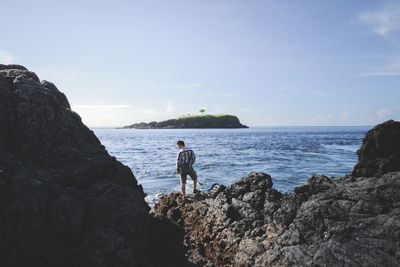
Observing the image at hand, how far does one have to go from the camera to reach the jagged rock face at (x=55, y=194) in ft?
15.7

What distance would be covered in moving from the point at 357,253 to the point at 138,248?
15.7ft

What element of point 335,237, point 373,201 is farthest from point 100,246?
point 373,201

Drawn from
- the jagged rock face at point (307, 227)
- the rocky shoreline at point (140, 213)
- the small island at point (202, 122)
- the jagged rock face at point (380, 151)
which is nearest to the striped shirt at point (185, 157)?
the rocky shoreline at point (140, 213)

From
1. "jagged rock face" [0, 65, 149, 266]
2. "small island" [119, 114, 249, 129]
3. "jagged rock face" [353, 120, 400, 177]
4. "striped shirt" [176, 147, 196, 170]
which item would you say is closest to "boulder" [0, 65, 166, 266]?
"jagged rock face" [0, 65, 149, 266]

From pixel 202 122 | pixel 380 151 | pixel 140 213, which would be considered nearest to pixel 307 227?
pixel 380 151

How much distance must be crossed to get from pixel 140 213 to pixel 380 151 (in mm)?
7356

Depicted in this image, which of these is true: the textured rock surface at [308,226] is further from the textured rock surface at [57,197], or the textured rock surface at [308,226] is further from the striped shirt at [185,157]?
the striped shirt at [185,157]

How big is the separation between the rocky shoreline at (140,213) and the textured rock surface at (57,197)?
0.02 meters

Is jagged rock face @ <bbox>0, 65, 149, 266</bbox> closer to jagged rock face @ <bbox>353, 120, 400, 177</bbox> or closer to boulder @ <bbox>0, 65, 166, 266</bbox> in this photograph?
boulder @ <bbox>0, 65, 166, 266</bbox>

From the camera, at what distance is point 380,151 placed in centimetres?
727

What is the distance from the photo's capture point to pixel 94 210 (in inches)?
243

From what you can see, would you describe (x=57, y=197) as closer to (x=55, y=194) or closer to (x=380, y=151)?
(x=55, y=194)

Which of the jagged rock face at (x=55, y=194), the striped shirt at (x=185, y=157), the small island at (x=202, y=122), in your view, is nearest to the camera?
the jagged rock face at (x=55, y=194)

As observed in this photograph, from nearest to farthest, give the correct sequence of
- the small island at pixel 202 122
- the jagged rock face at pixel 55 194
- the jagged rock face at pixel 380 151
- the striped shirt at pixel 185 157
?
the jagged rock face at pixel 55 194 < the jagged rock face at pixel 380 151 < the striped shirt at pixel 185 157 < the small island at pixel 202 122
